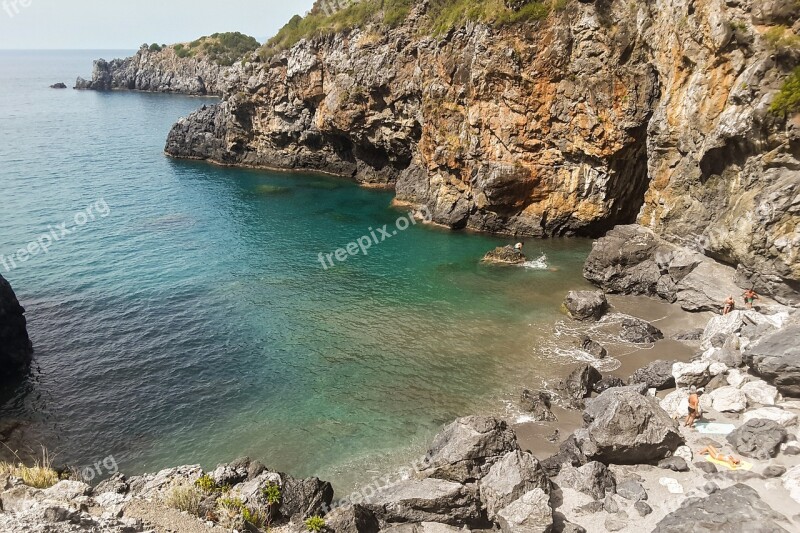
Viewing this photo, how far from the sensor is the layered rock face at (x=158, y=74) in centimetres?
17362

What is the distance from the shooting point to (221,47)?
17700 centimetres

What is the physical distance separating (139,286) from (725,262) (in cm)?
4261

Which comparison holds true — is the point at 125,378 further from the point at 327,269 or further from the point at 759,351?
the point at 759,351

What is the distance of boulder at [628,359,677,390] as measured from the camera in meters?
25.2

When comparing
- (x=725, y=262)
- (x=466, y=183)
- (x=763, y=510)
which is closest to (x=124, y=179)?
(x=466, y=183)

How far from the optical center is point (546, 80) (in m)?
46.8

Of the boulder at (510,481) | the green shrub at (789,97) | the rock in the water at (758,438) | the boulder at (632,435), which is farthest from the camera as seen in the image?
the green shrub at (789,97)

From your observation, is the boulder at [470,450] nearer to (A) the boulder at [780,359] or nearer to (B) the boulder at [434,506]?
(B) the boulder at [434,506]

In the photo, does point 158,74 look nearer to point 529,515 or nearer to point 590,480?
point 590,480

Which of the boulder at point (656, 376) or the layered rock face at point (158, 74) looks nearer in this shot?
the boulder at point (656, 376)

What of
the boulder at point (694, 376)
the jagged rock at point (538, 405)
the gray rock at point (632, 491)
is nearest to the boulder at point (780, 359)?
the boulder at point (694, 376)

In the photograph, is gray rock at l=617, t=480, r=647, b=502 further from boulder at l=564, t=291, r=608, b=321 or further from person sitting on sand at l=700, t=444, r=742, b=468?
boulder at l=564, t=291, r=608, b=321

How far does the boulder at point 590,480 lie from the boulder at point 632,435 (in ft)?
2.51

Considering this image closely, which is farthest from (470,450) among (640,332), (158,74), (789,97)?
(158,74)
